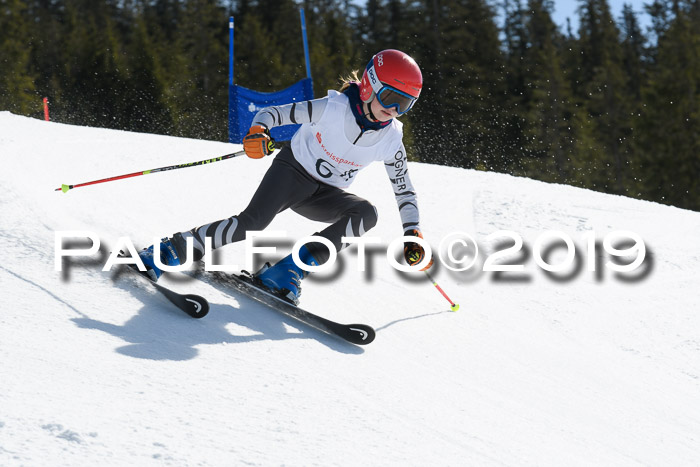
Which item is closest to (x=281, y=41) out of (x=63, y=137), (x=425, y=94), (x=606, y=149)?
(x=425, y=94)

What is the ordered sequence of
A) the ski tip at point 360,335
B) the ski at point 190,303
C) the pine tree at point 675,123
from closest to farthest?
the ski at point 190,303 < the ski tip at point 360,335 < the pine tree at point 675,123

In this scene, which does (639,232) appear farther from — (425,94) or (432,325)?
(425,94)

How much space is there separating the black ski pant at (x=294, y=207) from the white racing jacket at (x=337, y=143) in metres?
0.07

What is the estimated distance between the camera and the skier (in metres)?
3.59

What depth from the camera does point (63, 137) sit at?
6945mm

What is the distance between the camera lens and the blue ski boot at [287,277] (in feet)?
12.0

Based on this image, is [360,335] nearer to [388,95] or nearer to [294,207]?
[294,207]

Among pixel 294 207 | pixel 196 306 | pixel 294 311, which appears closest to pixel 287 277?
pixel 294 311

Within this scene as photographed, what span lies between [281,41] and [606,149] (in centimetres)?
1909

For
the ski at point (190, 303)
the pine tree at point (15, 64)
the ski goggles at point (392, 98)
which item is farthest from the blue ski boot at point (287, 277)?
the pine tree at point (15, 64)

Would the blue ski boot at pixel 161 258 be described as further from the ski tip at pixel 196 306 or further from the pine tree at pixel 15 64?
the pine tree at pixel 15 64

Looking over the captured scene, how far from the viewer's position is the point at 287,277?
145 inches

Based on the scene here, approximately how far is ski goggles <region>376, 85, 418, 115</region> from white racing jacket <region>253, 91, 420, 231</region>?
0.20 metres

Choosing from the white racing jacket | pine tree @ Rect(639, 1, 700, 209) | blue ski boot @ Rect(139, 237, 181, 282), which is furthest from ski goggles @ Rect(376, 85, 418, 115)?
pine tree @ Rect(639, 1, 700, 209)
